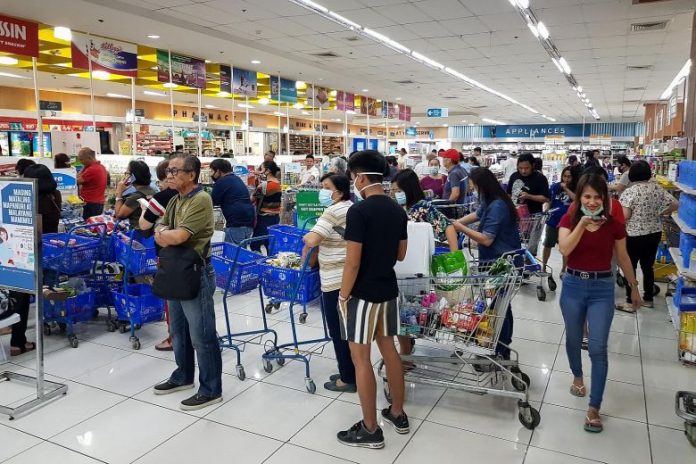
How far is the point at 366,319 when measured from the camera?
2844 mm

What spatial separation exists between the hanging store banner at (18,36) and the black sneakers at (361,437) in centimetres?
776

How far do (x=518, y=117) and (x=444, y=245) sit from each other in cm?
2487

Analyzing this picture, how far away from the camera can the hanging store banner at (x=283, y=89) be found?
14080mm

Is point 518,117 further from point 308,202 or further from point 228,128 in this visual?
point 308,202

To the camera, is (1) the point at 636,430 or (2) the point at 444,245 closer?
(1) the point at 636,430

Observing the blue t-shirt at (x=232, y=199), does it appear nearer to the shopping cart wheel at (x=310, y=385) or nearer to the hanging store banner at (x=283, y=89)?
the shopping cart wheel at (x=310, y=385)

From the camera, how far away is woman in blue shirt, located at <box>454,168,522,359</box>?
3.86 metres

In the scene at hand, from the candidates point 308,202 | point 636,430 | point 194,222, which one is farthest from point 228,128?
point 636,430

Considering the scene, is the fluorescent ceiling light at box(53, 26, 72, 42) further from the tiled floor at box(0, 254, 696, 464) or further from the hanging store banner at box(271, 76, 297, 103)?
the tiled floor at box(0, 254, 696, 464)

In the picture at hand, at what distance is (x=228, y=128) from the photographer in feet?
61.9

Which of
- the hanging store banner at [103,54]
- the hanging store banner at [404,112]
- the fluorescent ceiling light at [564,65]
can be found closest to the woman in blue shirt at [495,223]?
the hanging store banner at [103,54]

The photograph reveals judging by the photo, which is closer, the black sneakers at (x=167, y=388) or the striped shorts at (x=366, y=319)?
the striped shorts at (x=366, y=319)

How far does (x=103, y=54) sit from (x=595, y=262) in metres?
9.04

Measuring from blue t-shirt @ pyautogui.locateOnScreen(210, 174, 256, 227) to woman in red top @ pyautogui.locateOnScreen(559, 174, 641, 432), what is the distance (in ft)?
11.8
